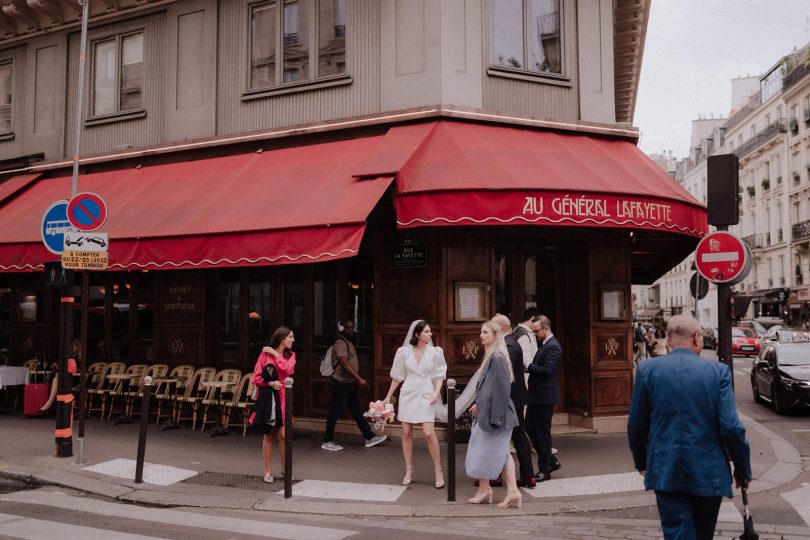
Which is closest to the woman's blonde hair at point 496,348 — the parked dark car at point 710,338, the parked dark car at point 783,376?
the parked dark car at point 783,376

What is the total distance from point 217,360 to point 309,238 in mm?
4212

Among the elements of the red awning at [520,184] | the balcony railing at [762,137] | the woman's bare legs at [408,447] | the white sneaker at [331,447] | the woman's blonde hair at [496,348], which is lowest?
the white sneaker at [331,447]

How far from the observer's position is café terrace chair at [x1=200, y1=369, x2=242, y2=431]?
11273mm

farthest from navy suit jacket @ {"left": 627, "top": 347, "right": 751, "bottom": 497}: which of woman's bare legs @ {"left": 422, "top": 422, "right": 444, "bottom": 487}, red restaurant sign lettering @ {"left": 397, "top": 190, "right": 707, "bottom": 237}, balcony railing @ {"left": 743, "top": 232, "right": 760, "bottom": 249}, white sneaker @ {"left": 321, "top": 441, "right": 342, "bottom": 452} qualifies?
balcony railing @ {"left": 743, "top": 232, "right": 760, "bottom": 249}

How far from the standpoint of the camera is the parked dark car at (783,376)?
45.9ft

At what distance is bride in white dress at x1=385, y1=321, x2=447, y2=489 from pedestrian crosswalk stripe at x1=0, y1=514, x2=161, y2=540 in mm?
2909

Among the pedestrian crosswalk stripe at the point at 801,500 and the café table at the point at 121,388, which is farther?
the café table at the point at 121,388

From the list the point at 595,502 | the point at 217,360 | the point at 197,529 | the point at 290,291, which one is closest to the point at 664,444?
the point at 595,502

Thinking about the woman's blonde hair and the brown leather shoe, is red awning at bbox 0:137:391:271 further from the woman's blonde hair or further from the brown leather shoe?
the brown leather shoe

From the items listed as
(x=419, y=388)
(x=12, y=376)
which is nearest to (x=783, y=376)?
(x=419, y=388)

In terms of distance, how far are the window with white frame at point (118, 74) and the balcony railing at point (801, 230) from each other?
44.1m

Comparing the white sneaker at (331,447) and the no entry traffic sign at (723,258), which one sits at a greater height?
the no entry traffic sign at (723,258)

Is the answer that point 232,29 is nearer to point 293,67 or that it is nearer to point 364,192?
point 293,67

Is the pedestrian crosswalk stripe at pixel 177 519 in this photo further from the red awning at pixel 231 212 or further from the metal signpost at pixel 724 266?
the metal signpost at pixel 724 266
